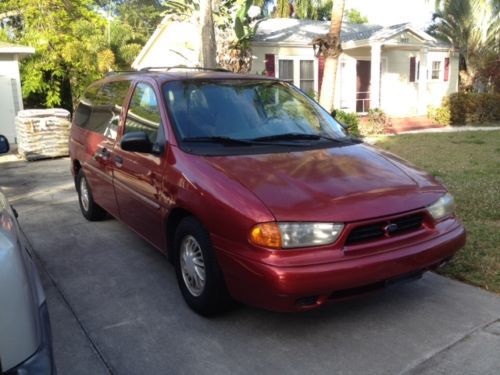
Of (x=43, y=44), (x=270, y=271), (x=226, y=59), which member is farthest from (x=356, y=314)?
(x=43, y=44)

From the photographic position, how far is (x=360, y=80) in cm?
1994

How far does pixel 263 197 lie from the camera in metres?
3.17

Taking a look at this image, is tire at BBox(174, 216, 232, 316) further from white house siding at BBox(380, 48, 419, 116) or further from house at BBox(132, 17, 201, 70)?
white house siding at BBox(380, 48, 419, 116)

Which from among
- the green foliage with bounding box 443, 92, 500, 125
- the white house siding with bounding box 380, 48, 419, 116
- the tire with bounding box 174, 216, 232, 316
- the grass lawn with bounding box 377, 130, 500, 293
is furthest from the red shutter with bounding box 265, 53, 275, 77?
the tire with bounding box 174, 216, 232, 316

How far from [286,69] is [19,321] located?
1665cm

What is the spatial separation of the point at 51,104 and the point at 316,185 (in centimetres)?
1640

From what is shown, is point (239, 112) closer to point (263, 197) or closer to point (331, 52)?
point (263, 197)

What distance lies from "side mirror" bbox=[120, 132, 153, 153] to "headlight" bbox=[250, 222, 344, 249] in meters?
1.43

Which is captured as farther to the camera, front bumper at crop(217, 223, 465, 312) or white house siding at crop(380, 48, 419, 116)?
white house siding at crop(380, 48, 419, 116)

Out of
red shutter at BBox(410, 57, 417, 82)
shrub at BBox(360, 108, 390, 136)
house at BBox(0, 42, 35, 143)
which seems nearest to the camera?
house at BBox(0, 42, 35, 143)

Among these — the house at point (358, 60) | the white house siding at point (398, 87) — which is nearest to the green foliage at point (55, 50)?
the house at point (358, 60)

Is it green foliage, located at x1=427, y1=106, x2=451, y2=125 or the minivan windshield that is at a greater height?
the minivan windshield

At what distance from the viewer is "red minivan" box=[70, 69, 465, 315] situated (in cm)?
307

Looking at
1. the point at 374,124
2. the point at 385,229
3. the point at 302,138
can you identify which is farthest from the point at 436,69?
the point at 385,229
